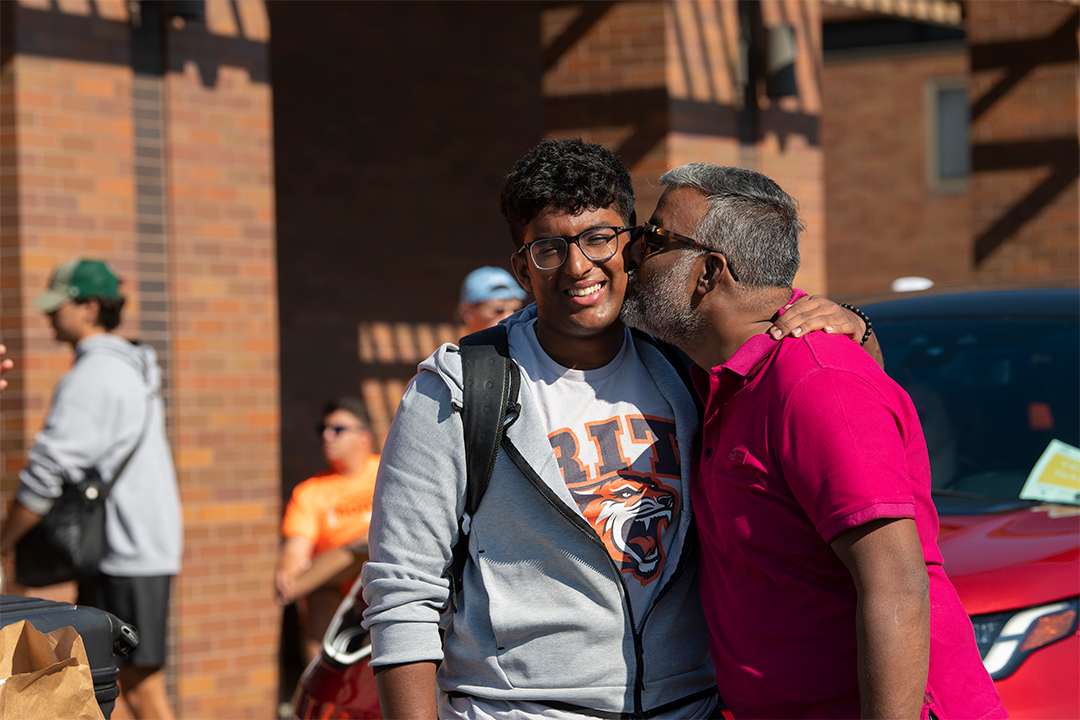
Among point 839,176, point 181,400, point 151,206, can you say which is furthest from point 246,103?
point 839,176

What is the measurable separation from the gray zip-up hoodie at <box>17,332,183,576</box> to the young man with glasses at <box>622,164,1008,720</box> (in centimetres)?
318

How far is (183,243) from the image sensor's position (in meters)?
6.12

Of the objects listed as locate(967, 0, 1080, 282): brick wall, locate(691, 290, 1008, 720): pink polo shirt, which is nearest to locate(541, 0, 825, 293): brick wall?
locate(967, 0, 1080, 282): brick wall

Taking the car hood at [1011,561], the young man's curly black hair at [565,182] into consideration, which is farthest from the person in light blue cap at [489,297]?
the young man's curly black hair at [565,182]

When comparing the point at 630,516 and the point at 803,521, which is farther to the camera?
the point at 630,516

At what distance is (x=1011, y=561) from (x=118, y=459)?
11.5 ft

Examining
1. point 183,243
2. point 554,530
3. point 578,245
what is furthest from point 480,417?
point 183,243

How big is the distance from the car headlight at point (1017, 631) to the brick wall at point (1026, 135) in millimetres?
8208

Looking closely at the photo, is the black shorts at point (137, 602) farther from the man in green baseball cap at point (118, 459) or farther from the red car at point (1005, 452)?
the red car at point (1005, 452)

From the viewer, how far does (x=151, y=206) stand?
6.07 metres

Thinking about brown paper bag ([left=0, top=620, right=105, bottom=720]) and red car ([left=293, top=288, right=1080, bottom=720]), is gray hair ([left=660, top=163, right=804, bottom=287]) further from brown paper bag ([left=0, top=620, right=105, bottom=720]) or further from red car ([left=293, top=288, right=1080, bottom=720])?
brown paper bag ([left=0, top=620, right=105, bottom=720])

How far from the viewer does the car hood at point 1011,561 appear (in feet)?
9.12

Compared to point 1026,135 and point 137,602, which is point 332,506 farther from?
point 1026,135

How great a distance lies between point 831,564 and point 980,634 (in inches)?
36.4
